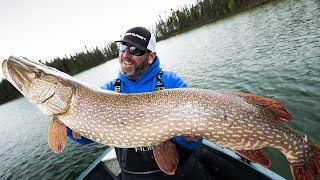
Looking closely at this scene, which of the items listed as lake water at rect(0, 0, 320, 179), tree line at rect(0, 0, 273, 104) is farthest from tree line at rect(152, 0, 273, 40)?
lake water at rect(0, 0, 320, 179)

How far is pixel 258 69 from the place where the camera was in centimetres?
932

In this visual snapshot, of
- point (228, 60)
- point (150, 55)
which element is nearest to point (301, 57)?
point (228, 60)

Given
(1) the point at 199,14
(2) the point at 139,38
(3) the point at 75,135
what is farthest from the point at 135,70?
(1) the point at 199,14

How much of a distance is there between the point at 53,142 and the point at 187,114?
116 cm

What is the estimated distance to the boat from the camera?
2.74 metres

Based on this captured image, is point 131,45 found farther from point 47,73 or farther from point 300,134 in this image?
point 300,134

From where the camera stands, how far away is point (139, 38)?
8.27ft

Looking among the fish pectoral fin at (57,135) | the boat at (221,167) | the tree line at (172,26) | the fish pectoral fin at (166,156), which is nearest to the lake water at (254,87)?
the boat at (221,167)

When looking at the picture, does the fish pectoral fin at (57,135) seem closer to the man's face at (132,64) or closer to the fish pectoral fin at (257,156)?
the man's face at (132,64)

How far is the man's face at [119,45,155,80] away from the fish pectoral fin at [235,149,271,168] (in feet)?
4.30

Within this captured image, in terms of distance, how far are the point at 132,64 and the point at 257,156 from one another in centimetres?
148

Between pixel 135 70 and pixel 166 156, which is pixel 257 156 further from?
pixel 135 70

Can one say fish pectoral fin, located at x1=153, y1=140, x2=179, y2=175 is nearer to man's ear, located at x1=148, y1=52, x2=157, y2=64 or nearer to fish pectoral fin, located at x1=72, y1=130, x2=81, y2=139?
fish pectoral fin, located at x1=72, y1=130, x2=81, y2=139

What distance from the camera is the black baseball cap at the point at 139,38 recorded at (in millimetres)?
2498
